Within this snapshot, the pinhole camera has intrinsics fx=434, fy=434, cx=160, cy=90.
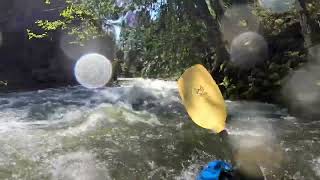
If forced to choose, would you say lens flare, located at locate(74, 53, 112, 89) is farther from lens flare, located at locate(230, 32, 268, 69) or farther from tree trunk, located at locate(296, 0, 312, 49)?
tree trunk, located at locate(296, 0, 312, 49)

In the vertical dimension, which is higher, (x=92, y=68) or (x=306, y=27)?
(x=306, y=27)

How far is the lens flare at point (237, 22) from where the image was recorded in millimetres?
13167

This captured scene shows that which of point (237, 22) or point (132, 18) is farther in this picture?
point (237, 22)

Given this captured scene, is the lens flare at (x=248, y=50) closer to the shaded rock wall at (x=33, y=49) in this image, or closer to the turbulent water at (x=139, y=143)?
the turbulent water at (x=139, y=143)

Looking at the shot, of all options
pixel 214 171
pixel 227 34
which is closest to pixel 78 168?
pixel 214 171

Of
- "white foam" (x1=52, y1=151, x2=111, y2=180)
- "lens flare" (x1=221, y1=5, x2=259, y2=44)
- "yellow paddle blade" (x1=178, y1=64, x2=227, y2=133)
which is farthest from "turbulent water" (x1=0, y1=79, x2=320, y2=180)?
"lens flare" (x1=221, y1=5, x2=259, y2=44)

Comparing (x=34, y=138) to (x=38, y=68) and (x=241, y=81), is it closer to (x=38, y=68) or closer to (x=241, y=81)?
(x=241, y=81)

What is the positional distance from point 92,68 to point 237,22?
11.4 meters

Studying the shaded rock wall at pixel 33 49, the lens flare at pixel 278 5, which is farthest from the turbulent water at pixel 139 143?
the shaded rock wall at pixel 33 49

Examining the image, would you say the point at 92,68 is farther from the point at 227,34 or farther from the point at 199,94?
the point at 199,94

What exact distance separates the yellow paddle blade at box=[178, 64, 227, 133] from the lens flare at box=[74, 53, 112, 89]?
17.2 meters

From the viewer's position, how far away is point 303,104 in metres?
9.72

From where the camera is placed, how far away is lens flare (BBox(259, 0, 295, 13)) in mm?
13141

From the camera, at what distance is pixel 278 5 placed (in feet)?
44.5
